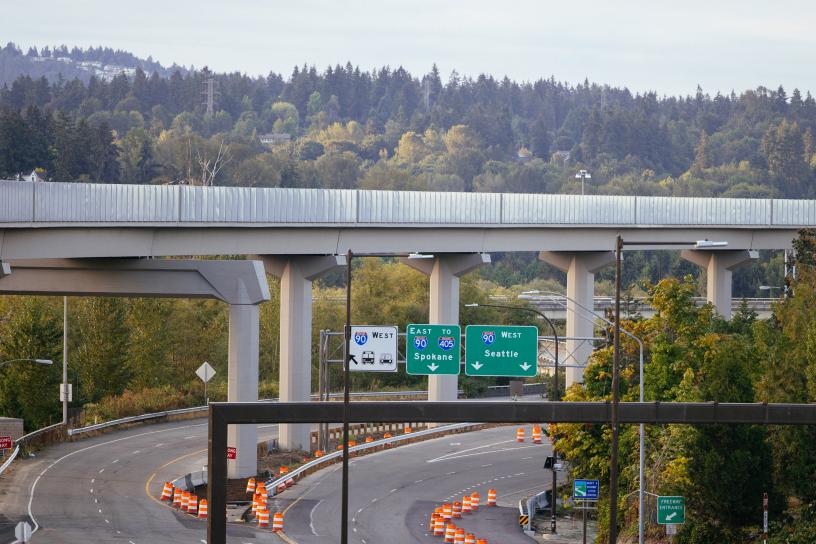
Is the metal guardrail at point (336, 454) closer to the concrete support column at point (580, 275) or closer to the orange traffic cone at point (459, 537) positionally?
the concrete support column at point (580, 275)

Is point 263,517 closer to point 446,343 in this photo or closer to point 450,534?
point 450,534

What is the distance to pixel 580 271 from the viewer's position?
238ft

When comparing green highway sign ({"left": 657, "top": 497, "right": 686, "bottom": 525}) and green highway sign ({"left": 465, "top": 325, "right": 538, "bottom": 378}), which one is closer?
green highway sign ({"left": 657, "top": 497, "right": 686, "bottom": 525})

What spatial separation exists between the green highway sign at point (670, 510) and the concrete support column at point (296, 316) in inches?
825

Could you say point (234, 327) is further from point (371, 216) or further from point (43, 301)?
point (43, 301)

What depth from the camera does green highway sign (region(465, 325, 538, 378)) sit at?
47.9 metres

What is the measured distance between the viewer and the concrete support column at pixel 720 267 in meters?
80.2

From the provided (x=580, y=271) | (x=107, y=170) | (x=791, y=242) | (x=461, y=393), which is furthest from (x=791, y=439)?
(x=107, y=170)

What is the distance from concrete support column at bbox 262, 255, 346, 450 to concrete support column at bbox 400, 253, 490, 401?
7.48 metres

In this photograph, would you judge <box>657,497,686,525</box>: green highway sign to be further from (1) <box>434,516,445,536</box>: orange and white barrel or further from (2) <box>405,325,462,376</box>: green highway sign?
(2) <box>405,325,462,376</box>: green highway sign

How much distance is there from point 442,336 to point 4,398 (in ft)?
98.8

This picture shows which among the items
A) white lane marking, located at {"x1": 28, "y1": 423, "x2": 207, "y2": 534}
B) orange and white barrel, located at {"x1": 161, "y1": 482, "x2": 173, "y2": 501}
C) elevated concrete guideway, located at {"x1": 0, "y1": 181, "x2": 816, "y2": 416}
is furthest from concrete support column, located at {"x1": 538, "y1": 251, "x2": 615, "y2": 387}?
orange and white barrel, located at {"x1": 161, "y1": 482, "x2": 173, "y2": 501}

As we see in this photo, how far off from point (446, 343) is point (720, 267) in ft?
118

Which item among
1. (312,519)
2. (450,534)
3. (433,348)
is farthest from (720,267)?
(450,534)
